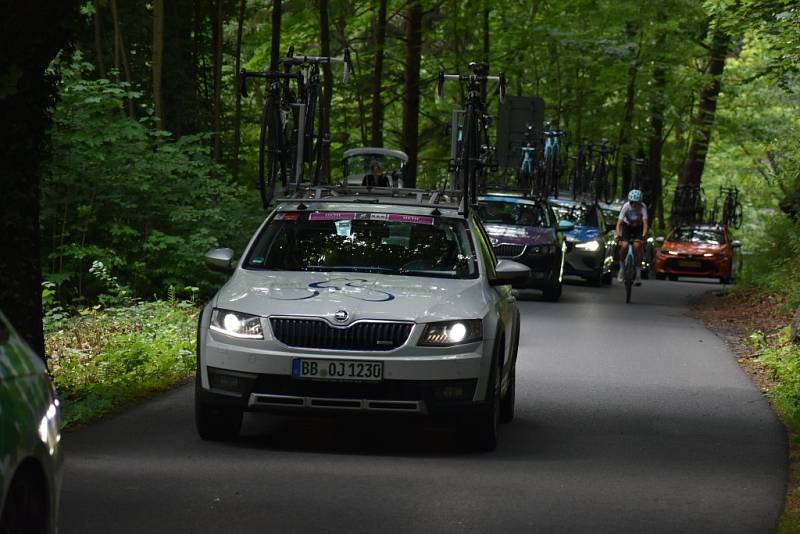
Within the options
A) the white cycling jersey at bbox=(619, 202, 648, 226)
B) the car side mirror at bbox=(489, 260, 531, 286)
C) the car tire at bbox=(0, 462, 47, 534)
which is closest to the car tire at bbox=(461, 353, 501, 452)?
the car side mirror at bbox=(489, 260, 531, 286)

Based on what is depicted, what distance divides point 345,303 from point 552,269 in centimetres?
1689

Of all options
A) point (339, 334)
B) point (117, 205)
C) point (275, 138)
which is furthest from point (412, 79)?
point (339, 334)

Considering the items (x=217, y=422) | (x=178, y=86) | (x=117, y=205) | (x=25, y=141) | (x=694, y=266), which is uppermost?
(x=25, y=141)

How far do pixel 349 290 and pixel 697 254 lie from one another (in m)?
36.0

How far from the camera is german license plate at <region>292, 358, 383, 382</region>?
9297 millimetres

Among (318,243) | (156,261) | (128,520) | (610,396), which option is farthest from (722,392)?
(156,261)

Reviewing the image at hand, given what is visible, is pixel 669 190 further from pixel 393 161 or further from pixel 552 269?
pixel 552 269

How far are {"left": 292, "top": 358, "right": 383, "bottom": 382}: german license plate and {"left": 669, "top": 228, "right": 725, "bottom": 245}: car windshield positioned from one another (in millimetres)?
36931

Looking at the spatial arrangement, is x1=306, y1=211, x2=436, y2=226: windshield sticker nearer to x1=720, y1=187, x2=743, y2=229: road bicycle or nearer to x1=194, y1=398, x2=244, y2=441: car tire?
x1=194, y1=398, x2=244, y2=441: car tire

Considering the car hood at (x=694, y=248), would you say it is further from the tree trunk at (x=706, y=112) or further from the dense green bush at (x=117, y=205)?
the dense green bush at (x=117, y=205)

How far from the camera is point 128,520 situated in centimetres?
735

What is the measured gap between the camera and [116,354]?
14227mm

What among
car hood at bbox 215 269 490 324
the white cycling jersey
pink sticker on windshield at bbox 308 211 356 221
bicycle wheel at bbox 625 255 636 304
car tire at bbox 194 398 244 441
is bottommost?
bicycle wheel at bbox 625 255 636 304

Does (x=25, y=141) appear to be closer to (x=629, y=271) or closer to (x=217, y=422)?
(x=217, y=422)
